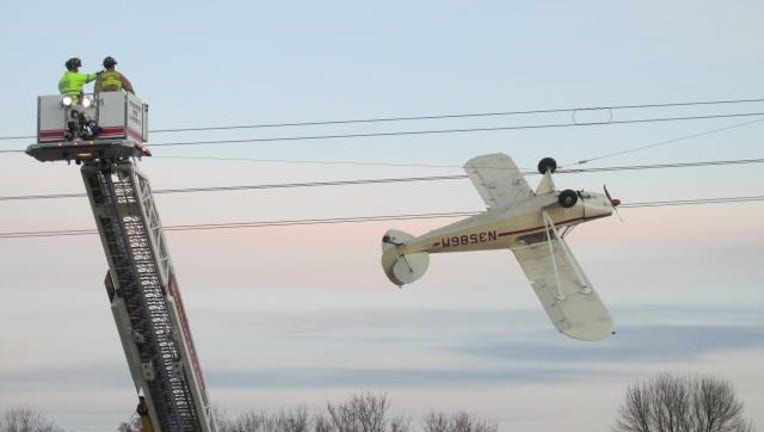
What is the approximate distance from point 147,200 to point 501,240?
11.1 m

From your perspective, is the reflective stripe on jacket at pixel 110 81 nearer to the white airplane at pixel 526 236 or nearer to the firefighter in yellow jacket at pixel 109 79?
the firefighter in yellow jacket at pixel 109 79

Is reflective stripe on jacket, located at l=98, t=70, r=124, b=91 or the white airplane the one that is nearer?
reflective stripe on jacket, located at l=98, t=70, r=124, b=91

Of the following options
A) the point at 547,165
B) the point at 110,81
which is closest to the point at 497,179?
the point at 547,165

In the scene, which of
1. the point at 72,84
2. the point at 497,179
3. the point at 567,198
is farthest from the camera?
the point at 497,179

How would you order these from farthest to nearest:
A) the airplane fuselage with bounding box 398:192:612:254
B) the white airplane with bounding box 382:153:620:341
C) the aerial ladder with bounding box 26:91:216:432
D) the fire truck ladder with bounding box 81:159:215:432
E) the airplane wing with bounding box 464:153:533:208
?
1. the airplane wing with bounding box 464:153:533:208
2. the airplane fuselage with bounding box 398:192:612:254
3. the white airplane with bounding box 382:153:620:341
4. the fire truck ladder with bounding box 81:159:215:432
5. the aerial ladder with bounding box 26:91:216:432

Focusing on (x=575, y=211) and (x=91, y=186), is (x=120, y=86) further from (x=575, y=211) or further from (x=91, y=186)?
(x=575, y=211)

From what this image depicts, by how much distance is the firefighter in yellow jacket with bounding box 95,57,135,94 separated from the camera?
45.4 metres

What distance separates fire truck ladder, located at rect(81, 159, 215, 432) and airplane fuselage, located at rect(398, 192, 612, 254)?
295 inches

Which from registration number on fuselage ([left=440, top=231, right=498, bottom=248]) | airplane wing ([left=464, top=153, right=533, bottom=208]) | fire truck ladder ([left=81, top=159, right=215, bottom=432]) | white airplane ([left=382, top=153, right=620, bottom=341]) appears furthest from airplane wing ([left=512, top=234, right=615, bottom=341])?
fire truck ladder ([left=81, top=159, right=215, bottom=432])

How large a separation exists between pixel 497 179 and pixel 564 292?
6441mm

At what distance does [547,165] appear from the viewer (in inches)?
1944

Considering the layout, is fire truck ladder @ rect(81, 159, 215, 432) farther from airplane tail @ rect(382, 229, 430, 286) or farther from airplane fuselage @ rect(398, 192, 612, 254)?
airplane fuselage @ rect(398, 192, 612, 254)

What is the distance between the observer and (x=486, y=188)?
51.4 meters

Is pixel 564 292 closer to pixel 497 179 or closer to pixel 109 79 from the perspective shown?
pixel 497 179
